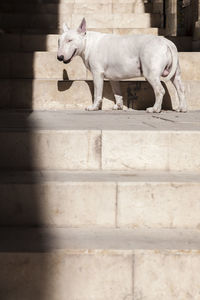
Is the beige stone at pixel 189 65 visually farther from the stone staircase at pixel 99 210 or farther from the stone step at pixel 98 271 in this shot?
the stone step at pixel 98 271

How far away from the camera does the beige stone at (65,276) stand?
7.36ft

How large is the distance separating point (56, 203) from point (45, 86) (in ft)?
9.83

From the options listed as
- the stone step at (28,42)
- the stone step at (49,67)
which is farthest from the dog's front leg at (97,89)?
the stone step at (28,42)

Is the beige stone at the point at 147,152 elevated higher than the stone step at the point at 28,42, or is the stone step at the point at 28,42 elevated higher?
the stone step at the point at 28,42

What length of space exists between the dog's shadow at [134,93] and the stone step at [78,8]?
3.72 metres

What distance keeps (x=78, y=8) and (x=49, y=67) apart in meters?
3.37

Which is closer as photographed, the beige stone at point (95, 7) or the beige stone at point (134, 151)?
the beige stone at point (134, 151)

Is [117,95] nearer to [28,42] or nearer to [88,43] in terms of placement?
[88,43]

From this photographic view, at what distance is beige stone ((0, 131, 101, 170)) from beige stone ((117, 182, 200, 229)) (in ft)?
1.52

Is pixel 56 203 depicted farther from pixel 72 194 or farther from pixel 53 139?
pixel 53 139

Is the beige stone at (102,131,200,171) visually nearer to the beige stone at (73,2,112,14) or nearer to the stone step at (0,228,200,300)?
the stone step at (0,228,200,300)

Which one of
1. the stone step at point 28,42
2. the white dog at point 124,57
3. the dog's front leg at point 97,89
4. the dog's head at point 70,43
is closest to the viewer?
the white dog at point 124,57

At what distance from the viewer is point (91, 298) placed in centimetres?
228

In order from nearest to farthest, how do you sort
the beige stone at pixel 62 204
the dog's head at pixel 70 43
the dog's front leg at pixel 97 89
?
the beige stone at pixel 62 204 → the dog's head at pixel 70 43 → the dog's front leg at pixel 97 89
